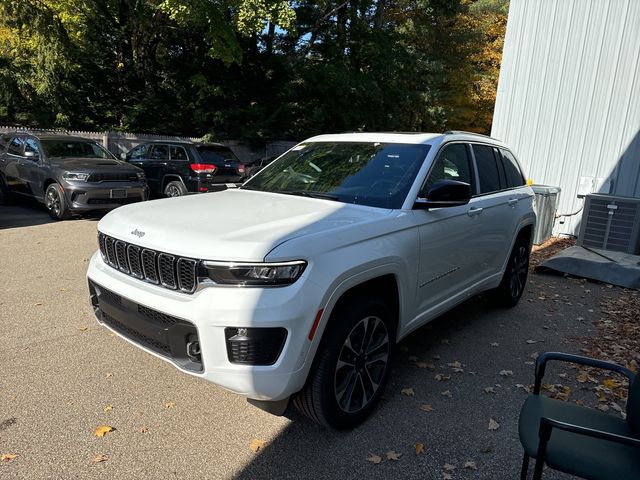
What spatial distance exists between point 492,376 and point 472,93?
2559 centimetres

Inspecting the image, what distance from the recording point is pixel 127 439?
2.79 m

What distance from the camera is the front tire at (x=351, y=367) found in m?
2.67

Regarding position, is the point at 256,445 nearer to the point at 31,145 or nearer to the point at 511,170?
the point at 511,170

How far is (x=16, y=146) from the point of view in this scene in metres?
10.5

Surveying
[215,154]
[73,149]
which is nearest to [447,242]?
[215,154]

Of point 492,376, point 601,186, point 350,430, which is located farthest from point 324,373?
point 601,186

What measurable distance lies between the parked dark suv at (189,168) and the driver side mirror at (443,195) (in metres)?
8.14

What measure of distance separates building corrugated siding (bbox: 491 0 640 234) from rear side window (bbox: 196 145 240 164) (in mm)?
6294

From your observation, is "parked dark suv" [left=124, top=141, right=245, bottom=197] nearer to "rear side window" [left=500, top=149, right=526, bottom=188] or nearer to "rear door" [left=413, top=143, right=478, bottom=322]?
"rear side window" [left=500, top=149, right=526, bottom=188]

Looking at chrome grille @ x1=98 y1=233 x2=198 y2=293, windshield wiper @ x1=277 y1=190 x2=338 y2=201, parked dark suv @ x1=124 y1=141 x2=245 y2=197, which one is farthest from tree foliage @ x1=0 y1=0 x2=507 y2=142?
chrome grille @ x1=98 y1=233 x2=198 y2=293

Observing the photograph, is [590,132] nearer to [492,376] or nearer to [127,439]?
[492,376]

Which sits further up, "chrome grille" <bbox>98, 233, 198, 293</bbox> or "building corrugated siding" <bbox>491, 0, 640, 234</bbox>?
"building corrugated siding" <bbox>491, 0, 640, 234</bbox>

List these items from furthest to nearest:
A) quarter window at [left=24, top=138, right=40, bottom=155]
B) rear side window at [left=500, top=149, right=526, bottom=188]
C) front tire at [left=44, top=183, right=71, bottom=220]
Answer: quarter window at [left=24, top=138, right=40, bottom=155], front tire at [left=44, top=183, right=71, bottom=220], rear side window at [left=500, top=149, right=526, bottom=188]

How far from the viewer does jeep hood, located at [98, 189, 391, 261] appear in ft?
8.11
